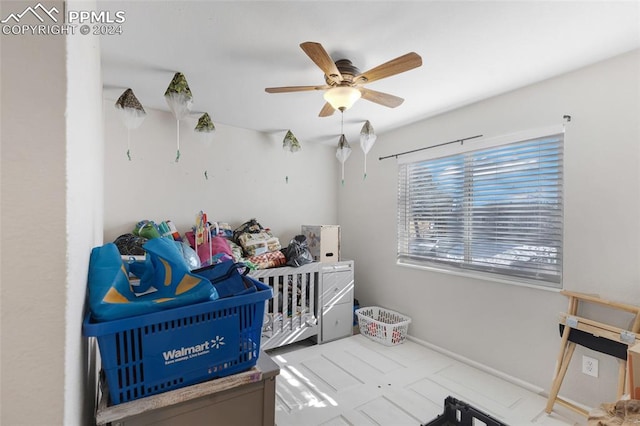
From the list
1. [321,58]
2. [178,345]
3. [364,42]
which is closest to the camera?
[178,345]

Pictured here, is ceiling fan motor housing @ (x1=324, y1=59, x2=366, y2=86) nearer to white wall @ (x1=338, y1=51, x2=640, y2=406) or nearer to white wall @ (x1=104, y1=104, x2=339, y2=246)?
white wall @ (x1=338, y1=51, x2=640, y2=406)

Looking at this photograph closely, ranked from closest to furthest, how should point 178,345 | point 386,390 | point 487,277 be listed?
point 178,345
point 386,390
point 487,277

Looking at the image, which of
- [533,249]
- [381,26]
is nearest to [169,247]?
[381,26]

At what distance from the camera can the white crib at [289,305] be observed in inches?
106

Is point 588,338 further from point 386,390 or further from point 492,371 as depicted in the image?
point 386,390

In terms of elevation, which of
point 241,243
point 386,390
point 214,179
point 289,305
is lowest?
point 386,390

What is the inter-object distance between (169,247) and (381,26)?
1524 millimetres

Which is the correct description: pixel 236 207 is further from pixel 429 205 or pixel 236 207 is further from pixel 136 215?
pixel 429 205

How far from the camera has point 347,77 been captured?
70.4 inches

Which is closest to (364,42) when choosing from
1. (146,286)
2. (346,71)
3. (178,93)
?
(346,71)

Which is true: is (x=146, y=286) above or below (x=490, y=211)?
below

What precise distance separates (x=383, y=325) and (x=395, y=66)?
2404 millimetres

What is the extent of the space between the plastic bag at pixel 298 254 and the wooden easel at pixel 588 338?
6.88 ft

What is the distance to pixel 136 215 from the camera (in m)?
2.68
